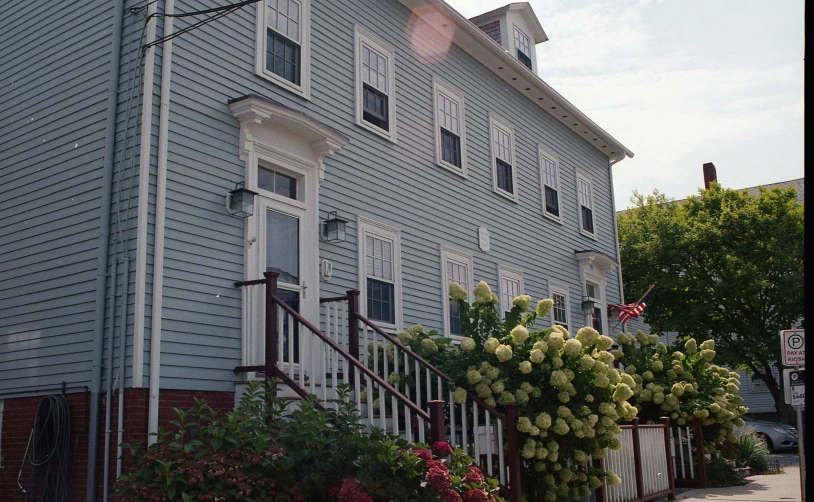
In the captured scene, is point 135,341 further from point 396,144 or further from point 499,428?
point 396,144

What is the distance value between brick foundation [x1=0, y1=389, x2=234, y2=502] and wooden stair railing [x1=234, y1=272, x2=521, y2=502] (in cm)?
75

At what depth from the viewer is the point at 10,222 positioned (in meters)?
9.51

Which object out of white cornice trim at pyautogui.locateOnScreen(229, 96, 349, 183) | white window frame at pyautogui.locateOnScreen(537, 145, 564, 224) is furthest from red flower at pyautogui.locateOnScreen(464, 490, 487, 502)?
white window frame at pyautogui.locateOnScreen(537, 145, 564, 224)

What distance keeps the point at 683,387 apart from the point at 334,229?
687cm

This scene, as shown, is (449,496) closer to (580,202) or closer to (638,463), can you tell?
(638,463)

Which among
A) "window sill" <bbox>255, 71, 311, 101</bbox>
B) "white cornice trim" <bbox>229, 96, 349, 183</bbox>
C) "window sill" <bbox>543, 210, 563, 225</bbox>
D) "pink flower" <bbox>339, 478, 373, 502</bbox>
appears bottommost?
"pink flower" <bbox>339, 478, 373, 502</bbox>

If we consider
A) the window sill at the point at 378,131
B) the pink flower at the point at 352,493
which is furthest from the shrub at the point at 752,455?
the pink flower at the point at 352,493

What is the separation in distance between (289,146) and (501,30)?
9379mm

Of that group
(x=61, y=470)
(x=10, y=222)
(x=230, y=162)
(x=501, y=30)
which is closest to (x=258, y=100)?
(x=230, y=162)

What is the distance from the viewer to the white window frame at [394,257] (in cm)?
1088

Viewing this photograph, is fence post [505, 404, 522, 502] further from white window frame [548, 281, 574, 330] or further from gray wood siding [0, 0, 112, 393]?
white window frame [548, 281, 574, 330]

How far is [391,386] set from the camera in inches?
343

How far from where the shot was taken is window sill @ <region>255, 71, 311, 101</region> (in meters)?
9.79

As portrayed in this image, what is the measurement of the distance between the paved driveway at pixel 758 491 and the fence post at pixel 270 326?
7.29 m
